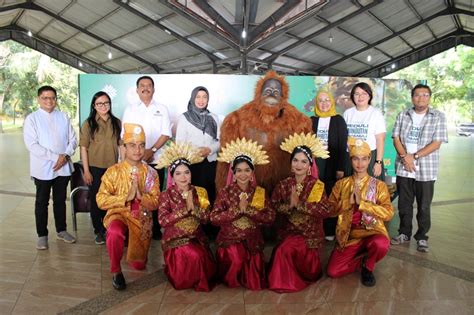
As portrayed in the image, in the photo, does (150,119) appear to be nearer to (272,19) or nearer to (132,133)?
(132,133)

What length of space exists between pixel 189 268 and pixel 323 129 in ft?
5.94

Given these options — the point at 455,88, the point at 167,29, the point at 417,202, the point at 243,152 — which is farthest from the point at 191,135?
the point at 455,88

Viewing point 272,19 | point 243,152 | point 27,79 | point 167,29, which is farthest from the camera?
point 27,79

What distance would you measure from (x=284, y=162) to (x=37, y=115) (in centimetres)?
223

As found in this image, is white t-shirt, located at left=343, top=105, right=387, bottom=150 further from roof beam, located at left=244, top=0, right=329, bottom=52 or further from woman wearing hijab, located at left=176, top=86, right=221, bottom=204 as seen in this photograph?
roof beam, located at left=244, top=0, right=329, bottom=52

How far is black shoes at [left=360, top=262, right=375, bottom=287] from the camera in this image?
277 centimetres

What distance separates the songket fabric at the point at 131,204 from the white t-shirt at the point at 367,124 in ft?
A: 6.13

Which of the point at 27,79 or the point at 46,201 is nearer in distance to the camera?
the point at 46,201

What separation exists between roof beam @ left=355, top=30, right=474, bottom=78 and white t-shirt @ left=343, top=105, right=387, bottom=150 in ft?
38.4

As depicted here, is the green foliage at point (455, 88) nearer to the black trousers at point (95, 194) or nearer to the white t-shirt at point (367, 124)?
the white t-shirt at point (367, 124)

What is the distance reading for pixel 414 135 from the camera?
351cm

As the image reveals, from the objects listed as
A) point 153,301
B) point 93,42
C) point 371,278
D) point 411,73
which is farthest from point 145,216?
point 411,73

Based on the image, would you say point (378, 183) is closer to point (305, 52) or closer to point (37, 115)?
point (37, 115)

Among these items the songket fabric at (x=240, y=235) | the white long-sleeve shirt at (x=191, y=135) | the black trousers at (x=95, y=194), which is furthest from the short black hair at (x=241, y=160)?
the black trousers at (x=95, y=194)
